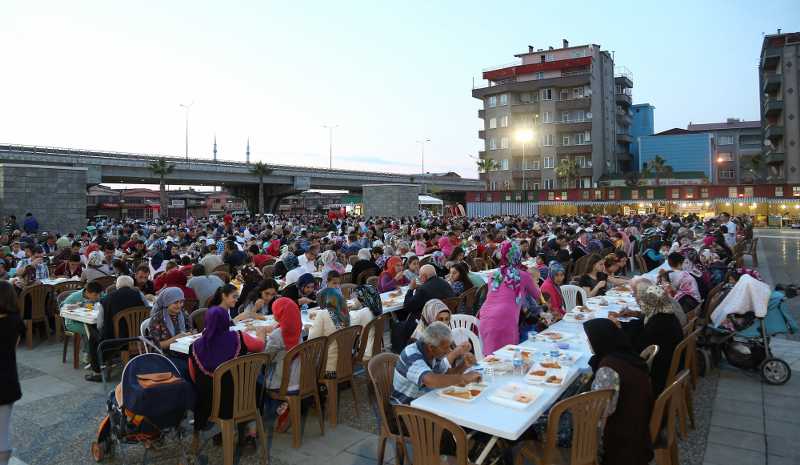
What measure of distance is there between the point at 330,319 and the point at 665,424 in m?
3.29

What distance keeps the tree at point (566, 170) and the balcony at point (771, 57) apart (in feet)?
65.1

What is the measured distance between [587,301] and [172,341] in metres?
5.56

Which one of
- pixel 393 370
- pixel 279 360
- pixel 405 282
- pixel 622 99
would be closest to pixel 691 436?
pixel 393 370

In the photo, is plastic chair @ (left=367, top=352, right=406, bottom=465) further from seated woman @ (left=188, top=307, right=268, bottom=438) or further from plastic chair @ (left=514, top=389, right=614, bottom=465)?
seated woman @ (left=188, top=307, right=268, bottom=438)

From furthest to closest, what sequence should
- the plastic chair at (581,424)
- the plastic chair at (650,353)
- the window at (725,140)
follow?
the window at (725,140)
the plastic chair at (650,353)
the plastic chair at (581,424)

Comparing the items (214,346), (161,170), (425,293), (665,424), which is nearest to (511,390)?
(665,424)

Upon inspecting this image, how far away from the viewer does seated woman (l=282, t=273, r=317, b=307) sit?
716cm

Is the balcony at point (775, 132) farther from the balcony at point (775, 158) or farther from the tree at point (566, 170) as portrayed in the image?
the tree at point (566, 170)

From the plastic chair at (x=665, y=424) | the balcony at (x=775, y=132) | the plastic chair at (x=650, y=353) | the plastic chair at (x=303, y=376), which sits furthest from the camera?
the balcony at (x=775, y=132)

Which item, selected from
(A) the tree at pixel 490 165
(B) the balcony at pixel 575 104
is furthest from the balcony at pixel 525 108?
(A) the tree at pixel 490 165

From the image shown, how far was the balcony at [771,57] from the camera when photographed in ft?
153

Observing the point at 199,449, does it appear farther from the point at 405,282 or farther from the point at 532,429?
the point at 405,282

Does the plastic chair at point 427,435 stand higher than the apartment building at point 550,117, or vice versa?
the apartment building at point 550,117

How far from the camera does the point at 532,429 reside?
395 centimetres
